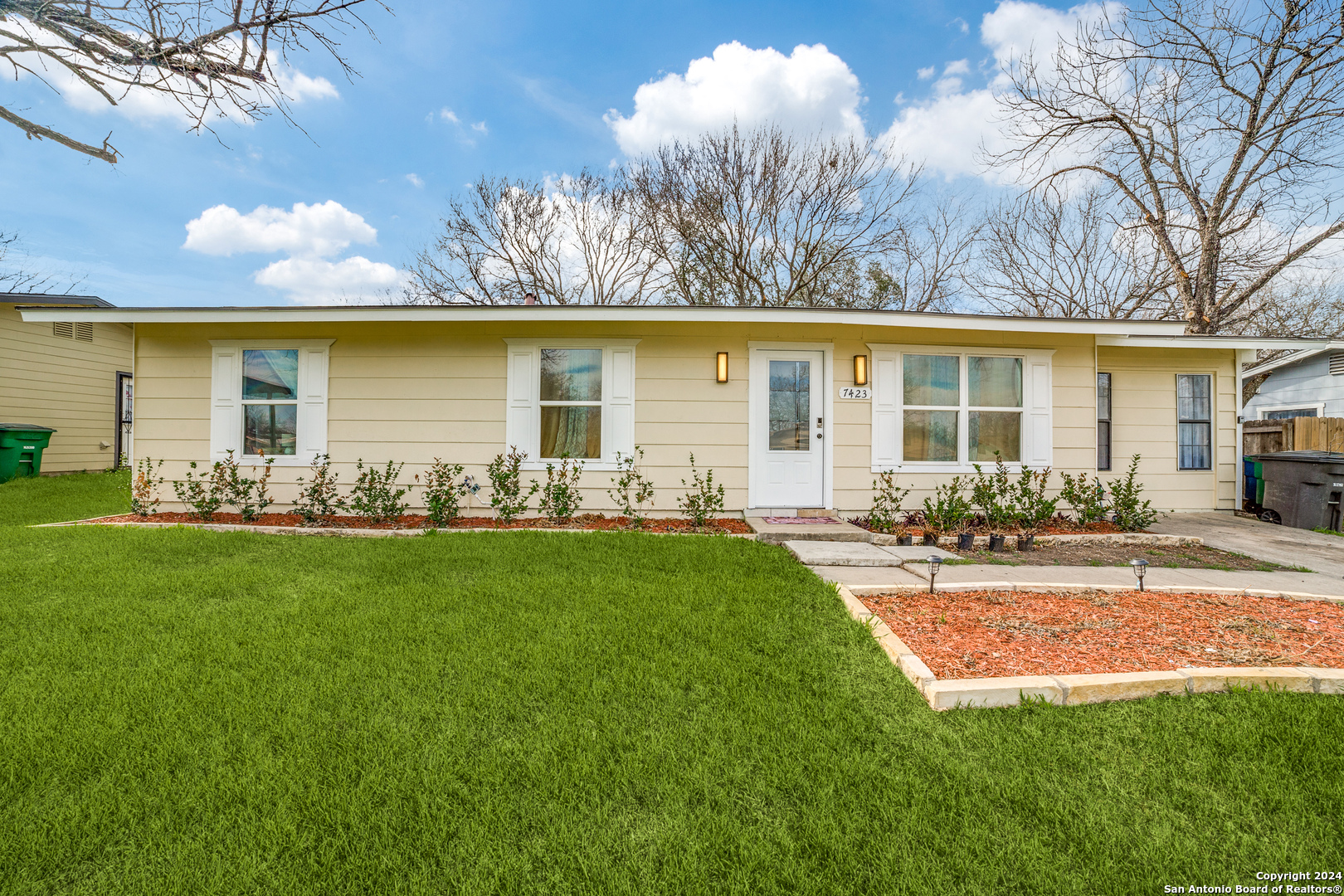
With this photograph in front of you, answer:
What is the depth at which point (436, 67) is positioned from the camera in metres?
9.58

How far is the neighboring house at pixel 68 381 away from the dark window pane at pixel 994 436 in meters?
12.5

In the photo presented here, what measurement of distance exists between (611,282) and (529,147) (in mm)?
3599

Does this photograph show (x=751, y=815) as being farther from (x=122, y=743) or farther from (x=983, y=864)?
(x=122, y=743)

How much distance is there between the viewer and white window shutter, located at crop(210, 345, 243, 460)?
6348 millimetres

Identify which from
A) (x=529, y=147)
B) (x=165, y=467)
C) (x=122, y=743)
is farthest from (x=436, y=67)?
(x=122, y=743)

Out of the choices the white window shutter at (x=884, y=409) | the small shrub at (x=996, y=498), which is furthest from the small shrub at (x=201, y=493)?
the small shrub at (x=996, y=498)

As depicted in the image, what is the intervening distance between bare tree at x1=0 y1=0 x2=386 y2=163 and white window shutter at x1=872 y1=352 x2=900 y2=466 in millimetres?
5569

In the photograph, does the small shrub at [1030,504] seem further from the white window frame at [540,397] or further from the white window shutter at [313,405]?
the white window shutter at [313,405]

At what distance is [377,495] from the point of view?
6.01 m

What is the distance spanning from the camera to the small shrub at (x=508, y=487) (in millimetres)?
6000

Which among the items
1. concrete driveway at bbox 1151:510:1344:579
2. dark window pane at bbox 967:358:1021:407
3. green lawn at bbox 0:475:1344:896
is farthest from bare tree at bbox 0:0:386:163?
concrete driveway at bbox 1151:510:1344:579

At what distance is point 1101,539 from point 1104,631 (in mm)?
3428

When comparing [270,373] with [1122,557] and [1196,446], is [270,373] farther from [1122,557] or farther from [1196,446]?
[1196,446]

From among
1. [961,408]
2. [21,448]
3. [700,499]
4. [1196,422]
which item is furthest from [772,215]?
[21,448]
